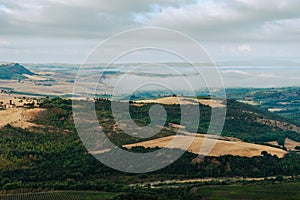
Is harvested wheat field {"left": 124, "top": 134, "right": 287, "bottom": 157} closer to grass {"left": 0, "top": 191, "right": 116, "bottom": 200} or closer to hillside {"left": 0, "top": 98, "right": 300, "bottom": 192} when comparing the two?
hillside {"left": 0, "top": 98, "right": 300, "bottom": 192}

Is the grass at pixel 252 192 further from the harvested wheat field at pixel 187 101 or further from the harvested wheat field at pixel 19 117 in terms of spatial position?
the harvested wheat field at pixel 187 101

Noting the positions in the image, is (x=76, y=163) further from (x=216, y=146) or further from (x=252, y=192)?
(x=252, y=192)

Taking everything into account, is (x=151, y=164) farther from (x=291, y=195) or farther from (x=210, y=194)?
(x=291, y=195)

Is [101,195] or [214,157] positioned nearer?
[101,195]

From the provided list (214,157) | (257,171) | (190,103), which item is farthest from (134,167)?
(190,103)

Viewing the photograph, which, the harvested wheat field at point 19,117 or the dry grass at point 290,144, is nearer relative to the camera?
the harvested wheat field at point 19,117

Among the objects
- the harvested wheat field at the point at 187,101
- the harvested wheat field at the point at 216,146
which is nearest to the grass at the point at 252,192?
the harvested wheat field at the point at 216,146

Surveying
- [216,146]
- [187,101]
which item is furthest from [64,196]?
[187,101]
